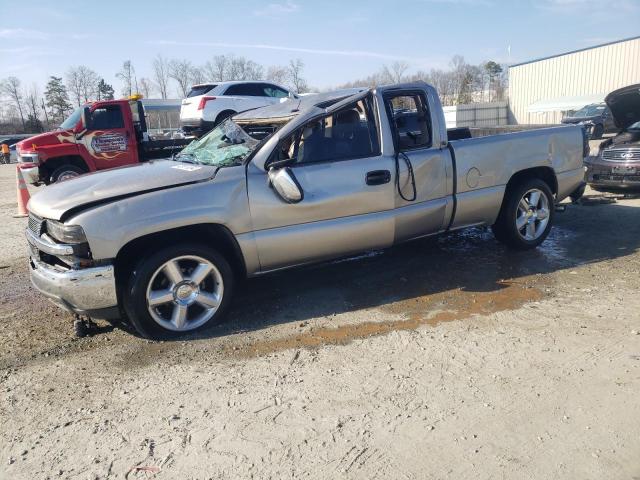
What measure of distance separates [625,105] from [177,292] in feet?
27.7

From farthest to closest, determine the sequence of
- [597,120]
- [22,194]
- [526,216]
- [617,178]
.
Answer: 1. [597,120]
2. [22,194]
3. [617,178]
4. [526,216]

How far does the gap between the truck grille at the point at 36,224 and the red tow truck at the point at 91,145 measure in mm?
6873

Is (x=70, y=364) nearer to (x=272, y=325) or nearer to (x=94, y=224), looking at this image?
(x=94, y=224)

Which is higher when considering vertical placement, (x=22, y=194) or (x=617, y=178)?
(x=22, y=194)

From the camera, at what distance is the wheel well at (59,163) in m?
11.1

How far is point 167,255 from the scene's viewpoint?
3.88 m

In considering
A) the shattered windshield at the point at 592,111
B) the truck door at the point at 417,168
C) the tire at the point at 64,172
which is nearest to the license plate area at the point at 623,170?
the truck door at the point at 417,168

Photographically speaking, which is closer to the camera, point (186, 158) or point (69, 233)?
point (69, 233)

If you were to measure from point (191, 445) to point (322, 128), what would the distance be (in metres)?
2.77

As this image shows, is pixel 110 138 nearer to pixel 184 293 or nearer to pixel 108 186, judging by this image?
pixel 108 186

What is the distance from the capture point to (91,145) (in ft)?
36.8

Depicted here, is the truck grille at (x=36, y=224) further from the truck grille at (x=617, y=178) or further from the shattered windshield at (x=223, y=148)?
the truck grille at (x=617, y=178)

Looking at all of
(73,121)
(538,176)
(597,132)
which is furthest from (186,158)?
(597,132)

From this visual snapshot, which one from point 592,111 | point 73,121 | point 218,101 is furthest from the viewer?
point 592,111
